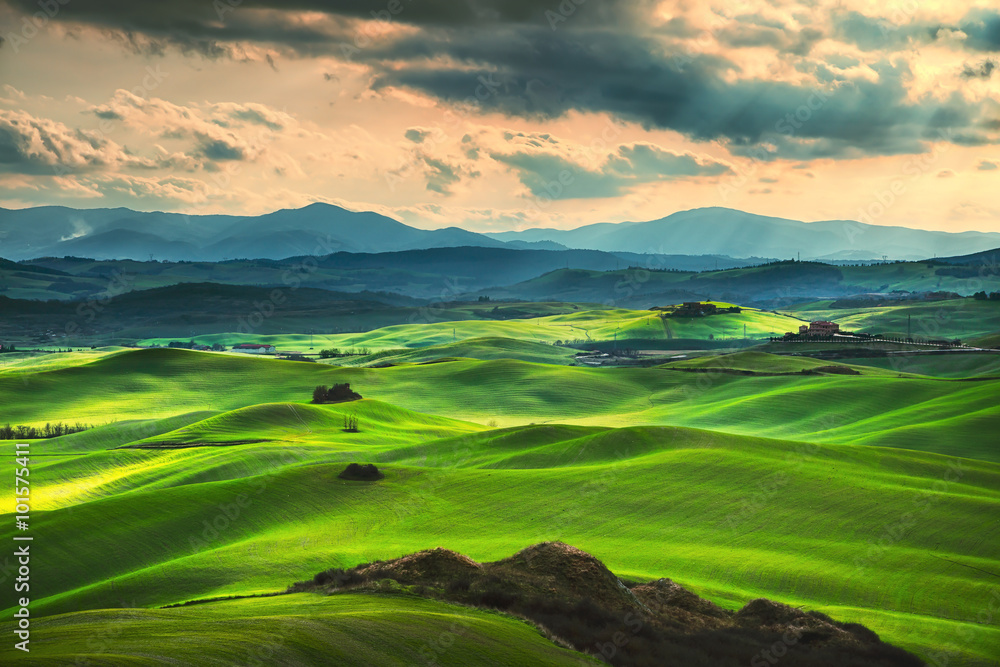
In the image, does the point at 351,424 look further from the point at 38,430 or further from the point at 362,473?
the point at 38,430

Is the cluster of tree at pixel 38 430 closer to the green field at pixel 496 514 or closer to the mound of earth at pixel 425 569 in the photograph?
the green field at pixel 496 514

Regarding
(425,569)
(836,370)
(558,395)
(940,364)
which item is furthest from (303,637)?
(940,364)

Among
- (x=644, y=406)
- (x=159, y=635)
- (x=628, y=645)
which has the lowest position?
(x=644, y=406)

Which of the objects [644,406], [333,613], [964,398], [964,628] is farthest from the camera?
[644,406]

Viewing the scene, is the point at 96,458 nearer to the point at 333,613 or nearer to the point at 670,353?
the point at 333,613

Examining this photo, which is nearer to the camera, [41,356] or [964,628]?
[964,628]

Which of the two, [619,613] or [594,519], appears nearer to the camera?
[619,613]

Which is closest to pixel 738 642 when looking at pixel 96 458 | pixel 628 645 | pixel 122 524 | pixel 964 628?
pixel 628 645

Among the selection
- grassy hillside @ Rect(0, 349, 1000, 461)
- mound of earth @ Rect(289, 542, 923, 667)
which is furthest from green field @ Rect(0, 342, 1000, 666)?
mound of earth @ Rect(289, 542, 923, 667)
